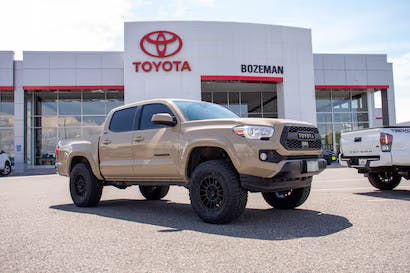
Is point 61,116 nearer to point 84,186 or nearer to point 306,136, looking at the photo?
point 84,186

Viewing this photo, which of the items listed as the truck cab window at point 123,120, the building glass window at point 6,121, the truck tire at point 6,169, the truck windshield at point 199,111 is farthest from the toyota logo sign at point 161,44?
the truck windshield at point 199,111

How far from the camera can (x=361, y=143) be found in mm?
8352

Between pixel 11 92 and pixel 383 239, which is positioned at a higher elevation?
pixel 11 92

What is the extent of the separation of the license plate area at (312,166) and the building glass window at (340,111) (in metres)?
27.4

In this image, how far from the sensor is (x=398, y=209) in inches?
228

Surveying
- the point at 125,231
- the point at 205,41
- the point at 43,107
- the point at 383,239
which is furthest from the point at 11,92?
the point at 383,239

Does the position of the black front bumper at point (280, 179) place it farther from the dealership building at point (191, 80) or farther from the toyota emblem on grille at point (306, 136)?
the dealership building at point (191, 80)

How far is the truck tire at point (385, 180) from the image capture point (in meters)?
8.89

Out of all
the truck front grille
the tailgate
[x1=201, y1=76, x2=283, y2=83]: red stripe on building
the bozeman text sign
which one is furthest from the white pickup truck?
the bozeman text sign

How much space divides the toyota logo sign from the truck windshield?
66.4ft

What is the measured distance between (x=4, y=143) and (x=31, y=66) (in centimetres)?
710

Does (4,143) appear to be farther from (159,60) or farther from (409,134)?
(409,134)

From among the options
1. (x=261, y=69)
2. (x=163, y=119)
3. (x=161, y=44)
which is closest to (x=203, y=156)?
(x=163, y=119)

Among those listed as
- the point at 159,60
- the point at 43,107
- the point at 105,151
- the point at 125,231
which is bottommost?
the point at 125,231
